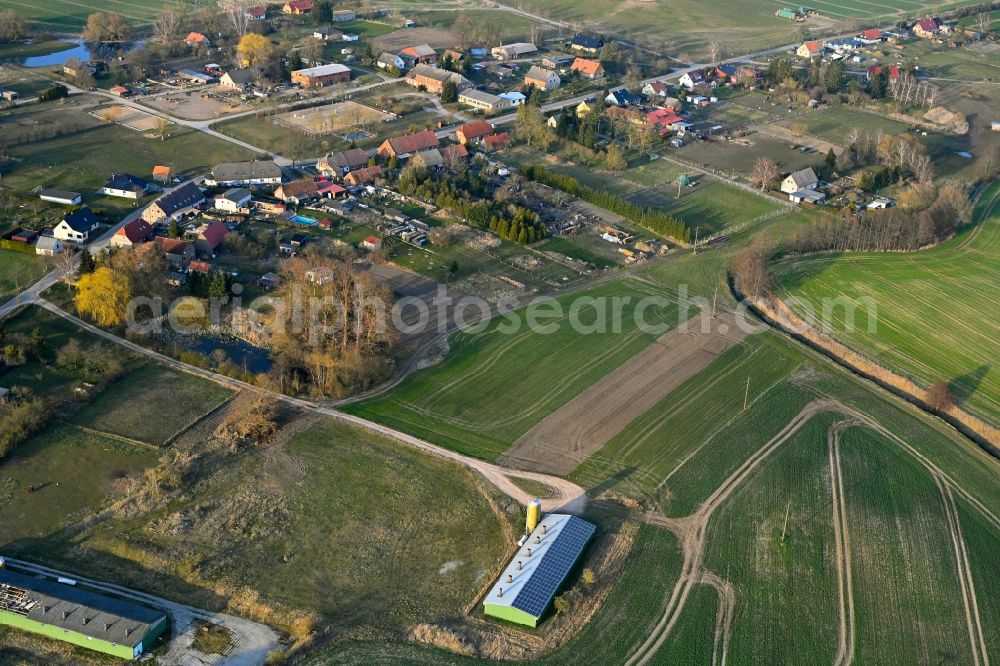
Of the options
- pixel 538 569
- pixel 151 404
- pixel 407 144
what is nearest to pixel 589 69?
pixel 407 144

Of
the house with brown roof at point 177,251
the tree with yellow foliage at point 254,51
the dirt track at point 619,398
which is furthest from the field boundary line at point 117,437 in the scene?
the tree with yellow foliage at point 254,51

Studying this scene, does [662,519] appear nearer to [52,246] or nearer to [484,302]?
[484,302]

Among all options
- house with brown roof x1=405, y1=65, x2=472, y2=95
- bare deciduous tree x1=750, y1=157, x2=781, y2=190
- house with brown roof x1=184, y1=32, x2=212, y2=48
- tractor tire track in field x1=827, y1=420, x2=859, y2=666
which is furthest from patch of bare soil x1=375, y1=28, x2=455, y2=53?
tractor tire track in field x1=827, y1=420, x2=859, y2=666

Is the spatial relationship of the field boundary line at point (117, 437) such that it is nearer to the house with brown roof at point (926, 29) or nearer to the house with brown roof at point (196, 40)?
the house with brown roof at point (196, 40)

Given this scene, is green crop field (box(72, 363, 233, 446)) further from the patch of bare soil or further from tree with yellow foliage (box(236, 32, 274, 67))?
the patch of bare soil

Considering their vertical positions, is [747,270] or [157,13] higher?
[157,13]

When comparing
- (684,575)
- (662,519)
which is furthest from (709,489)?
(684,575)

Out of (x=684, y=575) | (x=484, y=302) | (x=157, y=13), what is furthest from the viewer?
(x=157, y=13)
